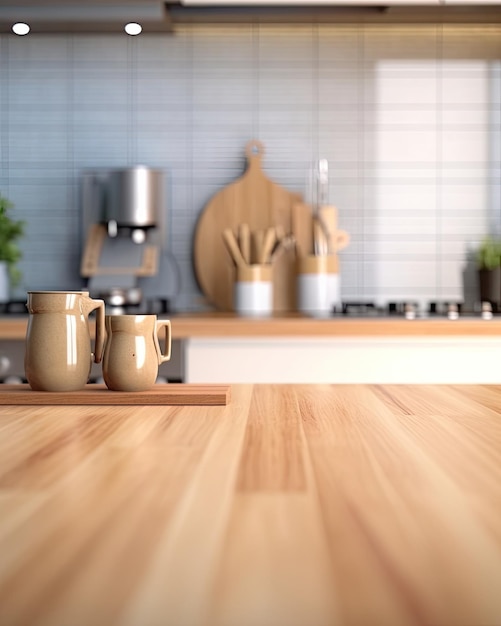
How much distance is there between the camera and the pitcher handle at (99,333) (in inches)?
40.3

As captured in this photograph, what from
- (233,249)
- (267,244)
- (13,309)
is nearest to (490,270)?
(267,244)

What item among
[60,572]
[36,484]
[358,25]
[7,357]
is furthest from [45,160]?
[60,572]

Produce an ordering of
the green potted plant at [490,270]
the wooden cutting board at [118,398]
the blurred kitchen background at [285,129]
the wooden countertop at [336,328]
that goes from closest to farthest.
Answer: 1. the wooden cutting board at [118,398]
2. the wooden countertop at [336,328]
3. the green potted plant at [490,270]
4. the blurred kitchen background at [285,129]

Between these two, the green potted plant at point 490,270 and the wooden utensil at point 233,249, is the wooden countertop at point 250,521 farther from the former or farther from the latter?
the green potted plant at point 490,270

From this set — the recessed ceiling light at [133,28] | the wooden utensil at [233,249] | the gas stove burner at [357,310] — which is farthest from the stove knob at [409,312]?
the recessed ceiling light at [133,28]

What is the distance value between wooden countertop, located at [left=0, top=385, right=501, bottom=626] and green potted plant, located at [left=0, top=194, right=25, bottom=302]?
1959mm

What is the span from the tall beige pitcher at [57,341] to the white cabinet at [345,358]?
1.24 meters

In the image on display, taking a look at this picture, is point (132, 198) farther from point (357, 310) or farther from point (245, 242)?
point (357, 310)

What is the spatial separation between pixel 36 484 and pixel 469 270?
250cm

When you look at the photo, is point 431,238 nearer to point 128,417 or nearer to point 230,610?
point 128,417

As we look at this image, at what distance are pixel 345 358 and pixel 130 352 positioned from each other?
1.33 metres

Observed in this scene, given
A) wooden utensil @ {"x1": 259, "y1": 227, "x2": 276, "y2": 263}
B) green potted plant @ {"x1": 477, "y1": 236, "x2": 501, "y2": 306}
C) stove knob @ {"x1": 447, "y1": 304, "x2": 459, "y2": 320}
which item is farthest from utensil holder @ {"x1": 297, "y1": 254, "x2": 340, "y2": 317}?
green potted plant @ {"x1": 477, "y1": 236, "x2": 501, "y2": 306}

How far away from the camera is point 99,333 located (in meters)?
1.04

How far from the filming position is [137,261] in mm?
2689
